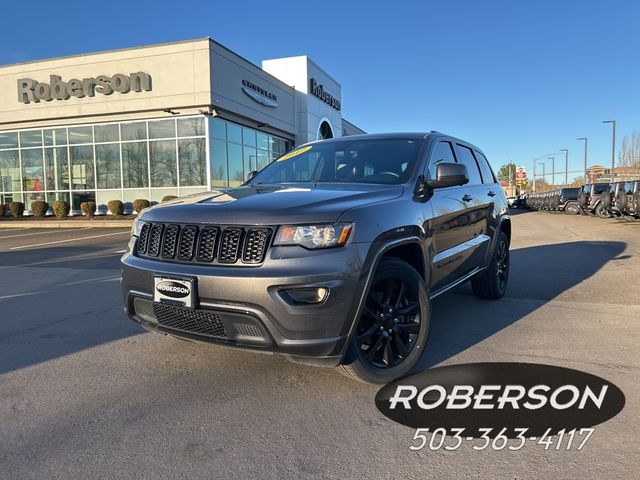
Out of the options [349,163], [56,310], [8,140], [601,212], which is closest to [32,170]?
[8,140]

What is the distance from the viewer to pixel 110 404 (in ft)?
10.4

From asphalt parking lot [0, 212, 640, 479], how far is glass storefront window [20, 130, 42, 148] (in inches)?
891

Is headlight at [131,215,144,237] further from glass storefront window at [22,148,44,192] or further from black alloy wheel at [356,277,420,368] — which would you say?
glass storefront window at [22,148,44,192]

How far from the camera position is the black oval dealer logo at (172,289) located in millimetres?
3041

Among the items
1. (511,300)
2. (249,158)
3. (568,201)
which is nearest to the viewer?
(511,300)

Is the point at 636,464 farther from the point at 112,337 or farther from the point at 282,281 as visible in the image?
the point at 112,337

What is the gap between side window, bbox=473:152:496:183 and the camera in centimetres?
600

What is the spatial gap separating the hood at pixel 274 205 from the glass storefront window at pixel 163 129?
20.8m

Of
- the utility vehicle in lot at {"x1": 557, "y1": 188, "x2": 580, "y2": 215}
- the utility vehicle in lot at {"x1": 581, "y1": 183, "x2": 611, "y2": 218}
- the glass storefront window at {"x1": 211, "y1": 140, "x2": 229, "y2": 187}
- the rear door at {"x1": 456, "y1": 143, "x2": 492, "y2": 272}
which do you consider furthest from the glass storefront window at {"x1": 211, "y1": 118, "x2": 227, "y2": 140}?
the utility vehicle in lot at {"x1": 557, "y1": 188, "x2": 580, "y2": 215}

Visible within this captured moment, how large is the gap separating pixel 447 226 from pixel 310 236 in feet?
5.81

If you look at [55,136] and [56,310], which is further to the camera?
[55,136]

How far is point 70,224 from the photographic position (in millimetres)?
20922

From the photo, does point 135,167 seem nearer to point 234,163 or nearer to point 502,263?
point 234,163

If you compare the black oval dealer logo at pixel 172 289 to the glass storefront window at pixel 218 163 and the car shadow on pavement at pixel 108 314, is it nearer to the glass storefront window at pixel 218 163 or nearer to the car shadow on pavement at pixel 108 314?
the car shadow on pavement at pixel 108 314
